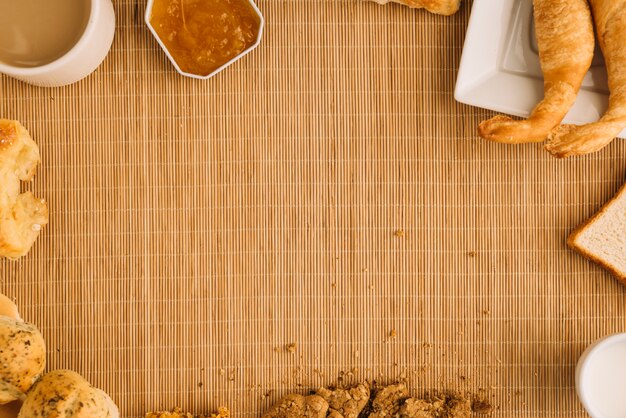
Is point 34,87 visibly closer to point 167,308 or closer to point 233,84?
point 233,84

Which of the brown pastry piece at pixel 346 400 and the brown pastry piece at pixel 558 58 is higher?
the brown pastry piece at pixel 558 58

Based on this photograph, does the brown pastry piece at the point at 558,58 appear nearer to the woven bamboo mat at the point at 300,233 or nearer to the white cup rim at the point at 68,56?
the woven bamboo mat at the point at 300,233

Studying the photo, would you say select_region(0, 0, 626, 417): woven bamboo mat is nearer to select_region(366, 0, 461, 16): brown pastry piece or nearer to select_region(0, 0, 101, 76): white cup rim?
select_region(366, 0, 461, 16): brown pastry piece

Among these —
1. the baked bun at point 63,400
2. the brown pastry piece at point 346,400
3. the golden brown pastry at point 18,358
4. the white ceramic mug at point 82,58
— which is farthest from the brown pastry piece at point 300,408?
the white ceramic mug at point 82,58

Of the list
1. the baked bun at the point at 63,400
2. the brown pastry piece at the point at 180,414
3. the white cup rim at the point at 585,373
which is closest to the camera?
the baked bun at the point at 63,400

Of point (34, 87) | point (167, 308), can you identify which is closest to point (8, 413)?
point (167, 308)

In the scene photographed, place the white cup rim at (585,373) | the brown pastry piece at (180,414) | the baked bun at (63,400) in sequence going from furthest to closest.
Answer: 1. the brown pastry piece at (180,414)
2. the white cup rim at (585,373)
3. the baked bun at (63,400)
